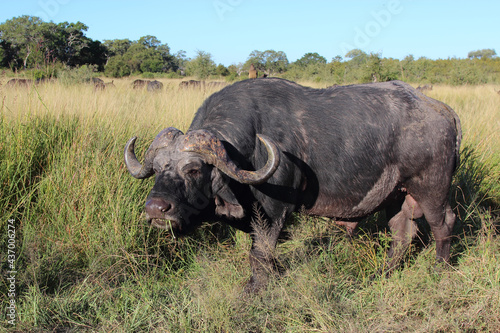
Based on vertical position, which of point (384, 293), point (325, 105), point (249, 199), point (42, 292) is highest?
point (325, 105)

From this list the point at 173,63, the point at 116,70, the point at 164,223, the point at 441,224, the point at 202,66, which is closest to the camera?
the point at 164,223

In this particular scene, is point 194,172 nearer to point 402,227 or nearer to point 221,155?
point 221,155

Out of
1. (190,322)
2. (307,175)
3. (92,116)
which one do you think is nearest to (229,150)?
(307,175)

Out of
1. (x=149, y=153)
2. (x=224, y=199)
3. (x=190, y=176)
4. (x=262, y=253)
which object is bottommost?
(x=262, y=253)

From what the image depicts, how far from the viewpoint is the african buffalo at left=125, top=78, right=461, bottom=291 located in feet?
9.92

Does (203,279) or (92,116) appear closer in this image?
(203,279)

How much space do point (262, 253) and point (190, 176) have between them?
951 mm

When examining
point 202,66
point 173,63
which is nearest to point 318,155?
point 202,66

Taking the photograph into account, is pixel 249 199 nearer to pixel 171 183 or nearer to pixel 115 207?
pixel 171 183

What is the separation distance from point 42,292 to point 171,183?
1360 millimetres

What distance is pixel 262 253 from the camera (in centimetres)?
323

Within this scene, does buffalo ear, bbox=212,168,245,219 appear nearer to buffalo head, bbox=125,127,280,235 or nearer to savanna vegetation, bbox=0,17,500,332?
buffalo head, bbox=125,127,280,235

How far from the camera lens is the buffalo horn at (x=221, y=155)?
2.74 meters

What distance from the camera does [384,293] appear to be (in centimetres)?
297
